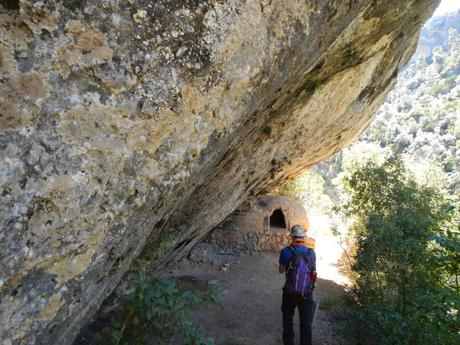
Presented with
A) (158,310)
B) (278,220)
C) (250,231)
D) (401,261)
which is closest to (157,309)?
(158,310)

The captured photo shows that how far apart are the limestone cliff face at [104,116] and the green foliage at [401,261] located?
2238 mm

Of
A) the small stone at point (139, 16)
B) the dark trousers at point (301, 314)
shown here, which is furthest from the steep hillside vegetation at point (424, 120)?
the small stone at point (139, 16)

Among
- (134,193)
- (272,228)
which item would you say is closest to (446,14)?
(272,228)

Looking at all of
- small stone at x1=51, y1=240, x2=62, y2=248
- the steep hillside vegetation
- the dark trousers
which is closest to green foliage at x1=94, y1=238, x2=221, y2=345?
small stone at x1=51, y1=240, x2=62, y2=248

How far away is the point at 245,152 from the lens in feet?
19.1

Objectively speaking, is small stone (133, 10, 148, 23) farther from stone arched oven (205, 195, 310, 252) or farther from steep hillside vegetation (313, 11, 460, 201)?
steep hillside vegetation (313, 11, 460, 201)

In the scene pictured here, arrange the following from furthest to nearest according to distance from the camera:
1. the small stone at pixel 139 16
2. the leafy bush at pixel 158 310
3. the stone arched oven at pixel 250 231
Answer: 1. the stone arched oven at pixel 250 231
2. the leafy bush at pixel 158 310
3. the small stone at pixel 139 16

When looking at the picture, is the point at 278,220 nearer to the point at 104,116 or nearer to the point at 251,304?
the point at 251,304

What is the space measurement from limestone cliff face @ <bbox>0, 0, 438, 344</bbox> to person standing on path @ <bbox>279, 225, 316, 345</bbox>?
236 centimetres

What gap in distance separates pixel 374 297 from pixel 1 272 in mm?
6426

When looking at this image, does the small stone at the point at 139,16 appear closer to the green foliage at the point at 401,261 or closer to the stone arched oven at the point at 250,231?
the green foliage at the point at 401,261

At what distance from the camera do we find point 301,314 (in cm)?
498

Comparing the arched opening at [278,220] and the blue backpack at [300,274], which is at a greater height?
the arched opening at [278,220]

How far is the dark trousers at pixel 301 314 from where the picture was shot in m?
4.91
